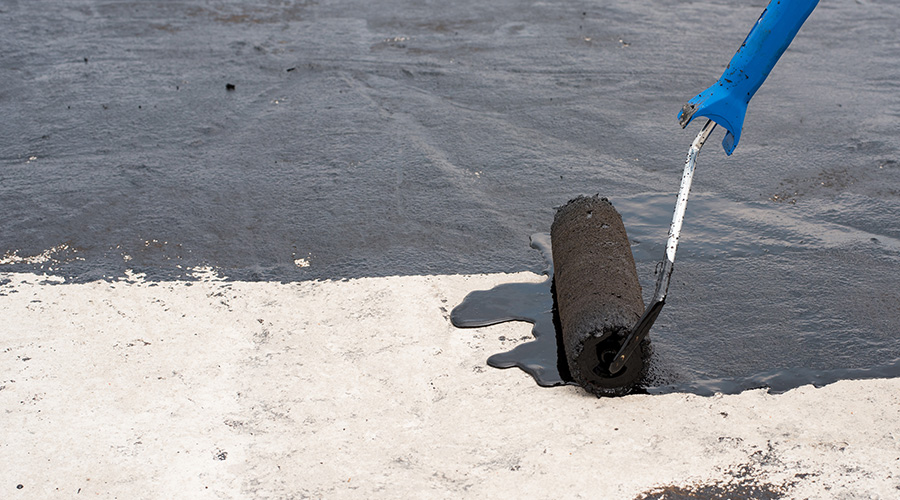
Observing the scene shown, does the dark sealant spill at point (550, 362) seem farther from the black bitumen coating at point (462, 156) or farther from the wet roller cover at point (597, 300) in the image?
the wet roller cover at point (597, 300)

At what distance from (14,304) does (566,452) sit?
309cm

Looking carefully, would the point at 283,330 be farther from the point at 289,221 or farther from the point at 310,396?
the point at 289,221

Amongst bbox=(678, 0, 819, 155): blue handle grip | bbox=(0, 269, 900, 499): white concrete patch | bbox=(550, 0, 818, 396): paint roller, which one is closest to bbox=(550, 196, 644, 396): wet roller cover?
bbox=(550, 0, 818, 396): paint roller

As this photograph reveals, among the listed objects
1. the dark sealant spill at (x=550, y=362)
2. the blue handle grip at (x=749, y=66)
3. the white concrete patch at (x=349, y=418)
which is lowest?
the white concrete patch at (x=349, y=418)

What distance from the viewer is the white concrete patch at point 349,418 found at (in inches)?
122

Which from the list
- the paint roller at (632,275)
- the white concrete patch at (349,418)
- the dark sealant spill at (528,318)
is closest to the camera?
the white concrete patch at (349,418)

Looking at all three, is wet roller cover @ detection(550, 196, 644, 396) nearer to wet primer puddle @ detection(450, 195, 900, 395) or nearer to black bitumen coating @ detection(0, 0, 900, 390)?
wet primer puddle @ detection(450, 195, 900, 395)

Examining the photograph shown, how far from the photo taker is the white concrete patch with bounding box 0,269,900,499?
10.2ft

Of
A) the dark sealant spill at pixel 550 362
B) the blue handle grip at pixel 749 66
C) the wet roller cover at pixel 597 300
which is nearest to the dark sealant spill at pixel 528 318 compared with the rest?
the dark sealant spill at pixel 550 362

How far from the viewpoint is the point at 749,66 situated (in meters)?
3.31

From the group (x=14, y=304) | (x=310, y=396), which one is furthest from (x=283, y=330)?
(x=14, y=304)

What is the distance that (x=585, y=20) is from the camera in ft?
29.8

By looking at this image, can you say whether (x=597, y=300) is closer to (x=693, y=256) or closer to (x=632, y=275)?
(x=632, y=275)

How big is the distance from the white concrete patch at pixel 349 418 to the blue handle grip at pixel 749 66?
1.30 meters
